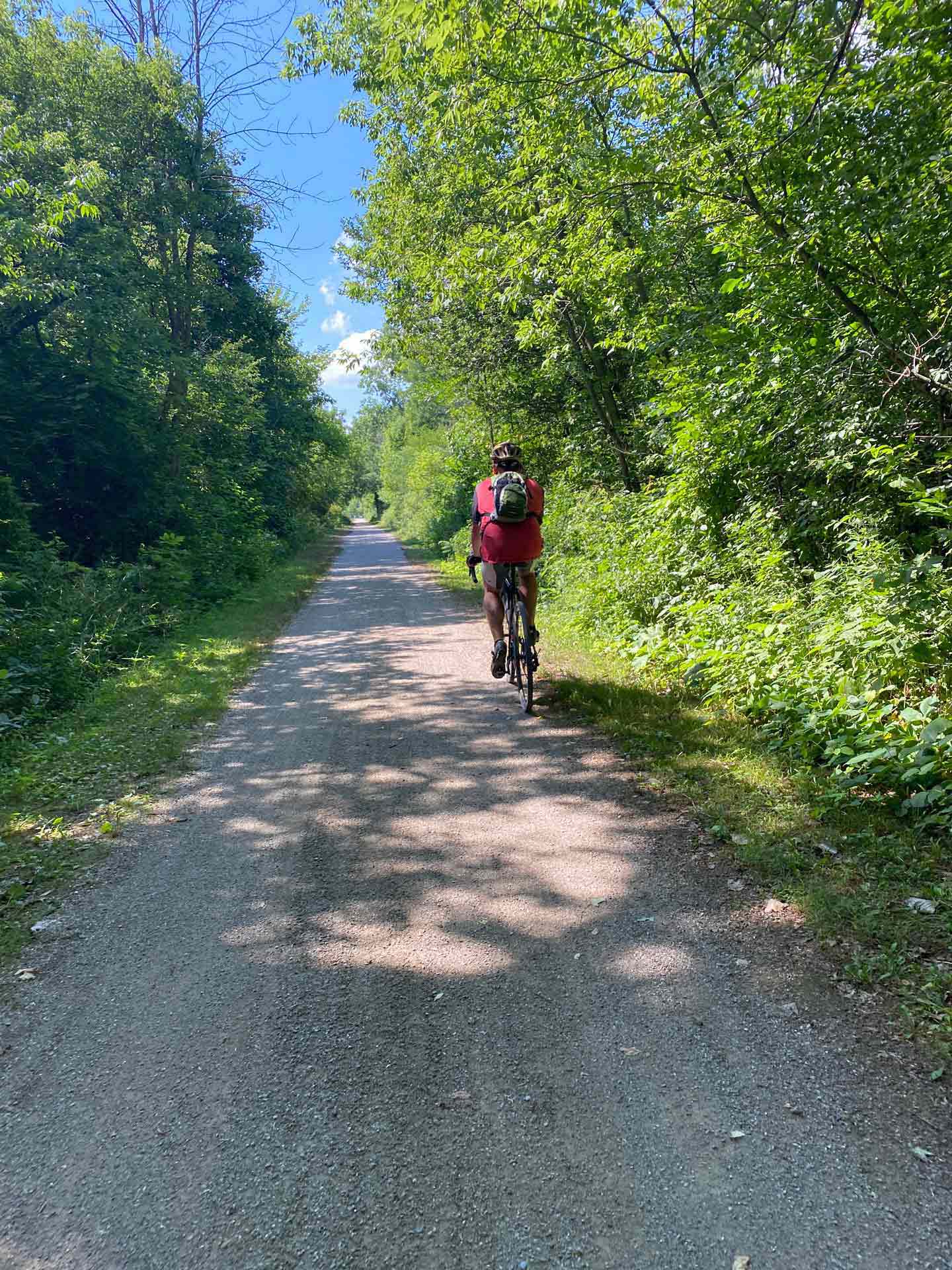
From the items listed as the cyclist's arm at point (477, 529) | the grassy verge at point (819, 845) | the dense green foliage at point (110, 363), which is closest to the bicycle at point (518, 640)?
the cyclist's arm at point (477, 529)

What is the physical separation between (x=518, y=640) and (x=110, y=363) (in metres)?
9.73

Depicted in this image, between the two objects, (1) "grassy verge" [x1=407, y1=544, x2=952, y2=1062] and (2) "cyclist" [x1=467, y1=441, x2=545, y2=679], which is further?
(2) "cyclist" [x1=467, y1=441, x2=545, y2=679]

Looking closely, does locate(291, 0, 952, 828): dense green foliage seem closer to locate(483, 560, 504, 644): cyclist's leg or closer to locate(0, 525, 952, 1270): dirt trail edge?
locate(483, 560, 504, 644): cyclist's leg

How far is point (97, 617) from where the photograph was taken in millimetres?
8867

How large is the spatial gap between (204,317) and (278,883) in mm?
18182

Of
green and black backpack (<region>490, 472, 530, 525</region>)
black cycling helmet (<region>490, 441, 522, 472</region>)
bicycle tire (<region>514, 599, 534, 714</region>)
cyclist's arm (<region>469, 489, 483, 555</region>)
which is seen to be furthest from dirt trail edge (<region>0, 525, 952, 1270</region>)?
black cycling helmet (<region>490, 441, 522, 472</region>)

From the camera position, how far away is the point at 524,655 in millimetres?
6043

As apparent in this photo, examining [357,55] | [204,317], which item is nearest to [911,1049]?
[357,55]

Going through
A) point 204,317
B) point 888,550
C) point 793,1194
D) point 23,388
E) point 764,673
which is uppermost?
point 204,317

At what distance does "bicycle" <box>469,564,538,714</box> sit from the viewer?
19.5ft

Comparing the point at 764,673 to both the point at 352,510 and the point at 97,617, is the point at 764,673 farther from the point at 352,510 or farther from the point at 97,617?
the point at 352,510

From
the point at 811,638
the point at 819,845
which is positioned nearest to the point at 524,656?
the point at 811,638

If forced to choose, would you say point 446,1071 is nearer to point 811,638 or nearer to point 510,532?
point 811,638

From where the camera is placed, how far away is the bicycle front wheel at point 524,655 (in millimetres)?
5930
